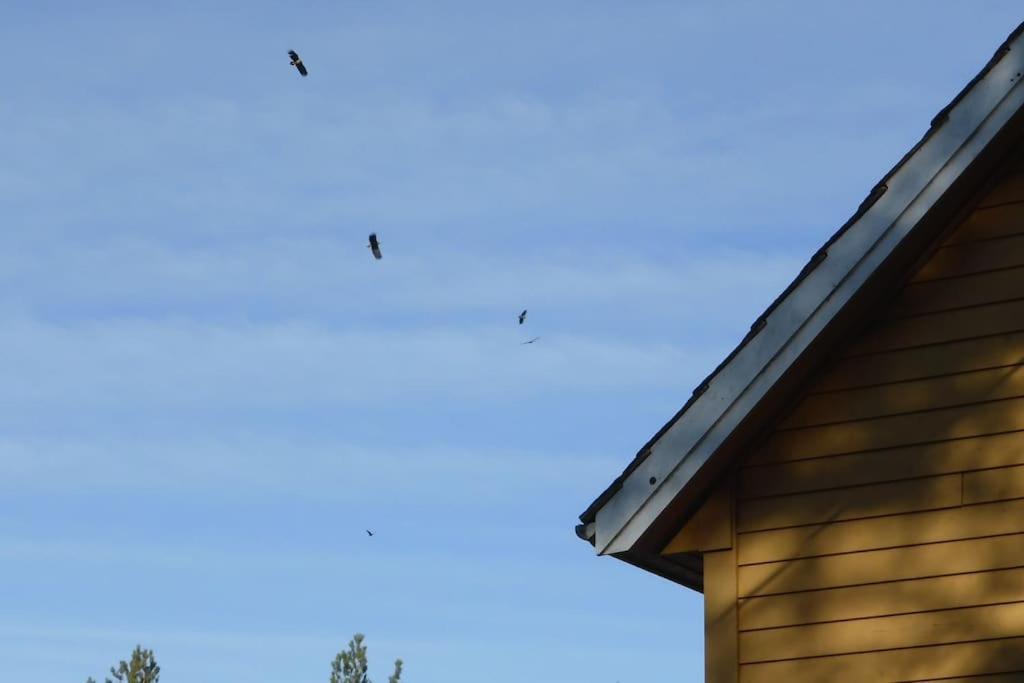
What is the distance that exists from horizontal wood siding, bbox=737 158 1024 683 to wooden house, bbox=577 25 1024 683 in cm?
1

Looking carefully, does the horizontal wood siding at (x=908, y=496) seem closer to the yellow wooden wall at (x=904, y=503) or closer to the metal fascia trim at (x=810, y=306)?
the yellow wooden wall at (x=904, y=503)

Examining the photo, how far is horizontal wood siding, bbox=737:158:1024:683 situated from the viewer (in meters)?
9.73

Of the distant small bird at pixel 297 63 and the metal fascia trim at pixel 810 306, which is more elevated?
the distant small bird at pixel 297 63

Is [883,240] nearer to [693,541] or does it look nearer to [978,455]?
[978,455]

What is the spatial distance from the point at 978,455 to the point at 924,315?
88 centimetres

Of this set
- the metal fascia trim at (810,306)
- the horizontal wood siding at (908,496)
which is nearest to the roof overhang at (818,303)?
the metal fascia trim at (810,306)

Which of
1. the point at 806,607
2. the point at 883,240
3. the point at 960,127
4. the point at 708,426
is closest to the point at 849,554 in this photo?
the point at 806,607

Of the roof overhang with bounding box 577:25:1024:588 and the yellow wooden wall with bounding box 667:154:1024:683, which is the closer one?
the yellow wooden wall with bounding box 667:154:1024:683

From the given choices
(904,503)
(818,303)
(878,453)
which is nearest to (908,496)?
(904,503)

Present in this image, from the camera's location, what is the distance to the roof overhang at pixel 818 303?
9.98m

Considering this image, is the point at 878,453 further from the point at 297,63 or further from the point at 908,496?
the point at 297,63

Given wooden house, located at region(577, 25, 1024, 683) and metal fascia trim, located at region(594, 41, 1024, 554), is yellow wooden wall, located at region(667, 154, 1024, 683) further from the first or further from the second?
metal fascia trim, located at region(594, 41, 1024, 554)

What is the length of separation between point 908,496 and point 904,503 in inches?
1.7

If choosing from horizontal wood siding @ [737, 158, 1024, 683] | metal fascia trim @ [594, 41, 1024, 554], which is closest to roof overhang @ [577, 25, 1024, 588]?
metal fascia trim @ [594, 41, 1024, 554]
